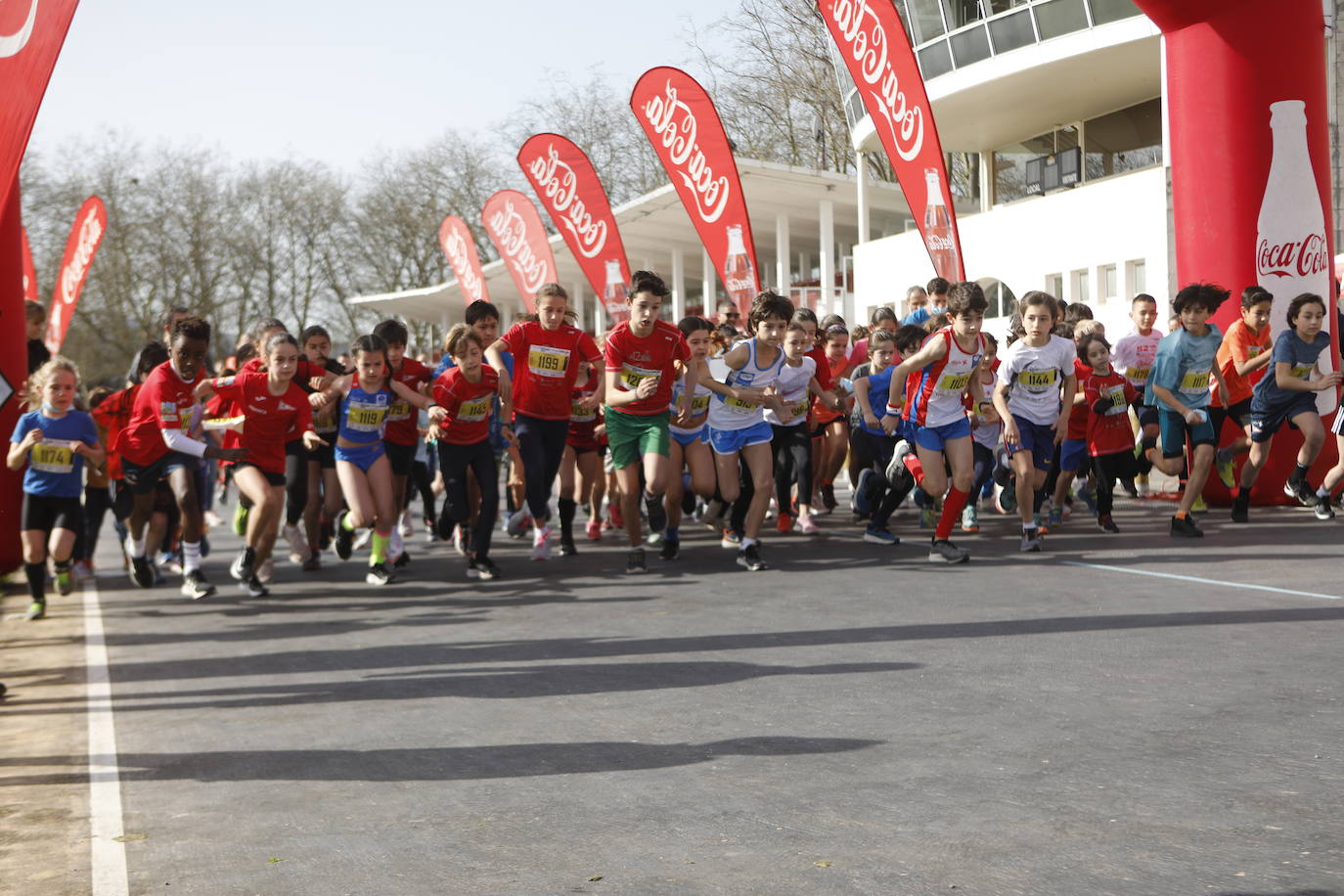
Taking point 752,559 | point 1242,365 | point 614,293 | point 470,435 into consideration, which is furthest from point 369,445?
point 614,293

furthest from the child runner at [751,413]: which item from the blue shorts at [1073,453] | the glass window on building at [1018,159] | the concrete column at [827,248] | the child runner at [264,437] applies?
the glass window on building at [1018,159]

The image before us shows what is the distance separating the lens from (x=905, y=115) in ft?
47.4

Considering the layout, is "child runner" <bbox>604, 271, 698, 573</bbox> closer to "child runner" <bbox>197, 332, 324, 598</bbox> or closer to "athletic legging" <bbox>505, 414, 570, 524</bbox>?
"athletic legging" <bbox>505, 414, 570, 524</bbox>

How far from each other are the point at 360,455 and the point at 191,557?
143cm

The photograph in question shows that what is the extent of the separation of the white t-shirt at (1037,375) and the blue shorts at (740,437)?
5.88 feet

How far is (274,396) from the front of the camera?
10969 mm

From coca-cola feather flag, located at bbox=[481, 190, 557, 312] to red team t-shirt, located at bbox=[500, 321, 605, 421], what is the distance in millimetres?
10256

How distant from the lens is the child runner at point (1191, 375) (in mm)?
11742

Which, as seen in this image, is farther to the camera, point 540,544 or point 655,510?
point 540,544

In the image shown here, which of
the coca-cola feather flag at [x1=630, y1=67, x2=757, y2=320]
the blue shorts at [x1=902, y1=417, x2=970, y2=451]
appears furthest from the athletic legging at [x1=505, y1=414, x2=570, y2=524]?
the coca-cola feather flag at [x1=630, y1=67, x2=757, y2=320]

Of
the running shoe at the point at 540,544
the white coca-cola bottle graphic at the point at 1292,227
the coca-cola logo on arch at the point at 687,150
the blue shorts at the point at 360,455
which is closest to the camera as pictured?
the blue shorts at the point at 360,455

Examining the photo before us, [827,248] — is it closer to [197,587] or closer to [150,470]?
[150,470]

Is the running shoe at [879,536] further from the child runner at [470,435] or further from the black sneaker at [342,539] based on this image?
the black sneaker at [342,539]

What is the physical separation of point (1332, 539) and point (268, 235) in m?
58.2
